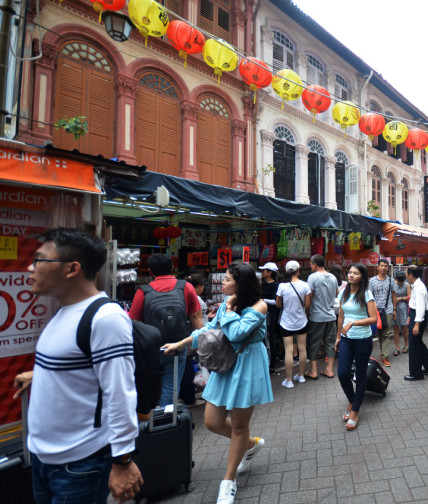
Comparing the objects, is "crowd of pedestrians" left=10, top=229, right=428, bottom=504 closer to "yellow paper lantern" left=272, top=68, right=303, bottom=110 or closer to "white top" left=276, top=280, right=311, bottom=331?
"white top" left=276, top=280, right=311, bottom=331

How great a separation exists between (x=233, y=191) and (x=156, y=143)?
424 centimetres

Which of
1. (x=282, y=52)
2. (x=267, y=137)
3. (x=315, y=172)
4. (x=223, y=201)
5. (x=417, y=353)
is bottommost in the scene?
(x=417, y=353)

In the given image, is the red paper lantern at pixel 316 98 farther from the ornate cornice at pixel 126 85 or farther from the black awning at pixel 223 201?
the ornate cornice at pixel 126 85

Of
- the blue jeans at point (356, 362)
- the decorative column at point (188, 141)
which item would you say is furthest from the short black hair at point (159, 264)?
the decorative column at point (188, 141)

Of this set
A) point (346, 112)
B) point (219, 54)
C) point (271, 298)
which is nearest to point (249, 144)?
point (346, 112)

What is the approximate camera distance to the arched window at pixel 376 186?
16422 millimetres

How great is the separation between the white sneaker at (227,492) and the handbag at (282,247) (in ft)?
19.7

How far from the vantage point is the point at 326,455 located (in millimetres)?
3316

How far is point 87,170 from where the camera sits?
12.8 ft

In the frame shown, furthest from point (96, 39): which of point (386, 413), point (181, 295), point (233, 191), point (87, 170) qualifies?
point (386, 413)

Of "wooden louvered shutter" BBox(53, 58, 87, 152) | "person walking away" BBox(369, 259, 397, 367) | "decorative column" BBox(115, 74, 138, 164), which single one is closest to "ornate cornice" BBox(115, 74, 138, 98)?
"decorative column" BBox(115, 74, 138, 164)

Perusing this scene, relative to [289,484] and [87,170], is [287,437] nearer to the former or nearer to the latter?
[289,484]

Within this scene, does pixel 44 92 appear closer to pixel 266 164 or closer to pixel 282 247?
pixel 282 247

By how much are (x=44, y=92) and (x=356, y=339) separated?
764 cm
